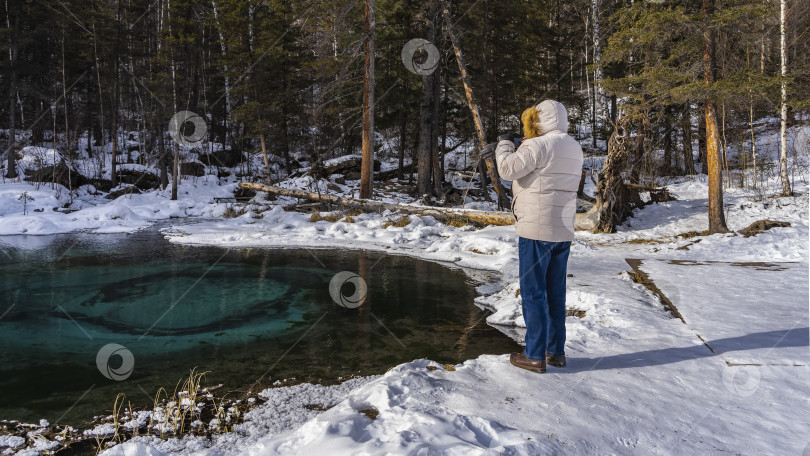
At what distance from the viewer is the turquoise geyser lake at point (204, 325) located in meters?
4.18

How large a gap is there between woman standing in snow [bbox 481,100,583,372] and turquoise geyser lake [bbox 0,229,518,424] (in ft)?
3.96

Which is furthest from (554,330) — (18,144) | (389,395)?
(18,144)

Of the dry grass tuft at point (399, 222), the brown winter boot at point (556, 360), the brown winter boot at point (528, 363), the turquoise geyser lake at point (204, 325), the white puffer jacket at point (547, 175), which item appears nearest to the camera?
the white puffer jacket at point (547, 175)

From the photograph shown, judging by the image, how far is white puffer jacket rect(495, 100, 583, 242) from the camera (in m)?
3.43

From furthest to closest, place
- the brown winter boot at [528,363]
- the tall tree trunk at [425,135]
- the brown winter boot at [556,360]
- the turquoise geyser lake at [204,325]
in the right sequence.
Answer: the tall tree trunk at [425,135], the turquoise geyser lake at [204,325], the brown winter boot at [556,360], the brown winter boot at [528,363]

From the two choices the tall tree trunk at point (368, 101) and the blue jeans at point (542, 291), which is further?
the tall tree trunk at point (368, 101)

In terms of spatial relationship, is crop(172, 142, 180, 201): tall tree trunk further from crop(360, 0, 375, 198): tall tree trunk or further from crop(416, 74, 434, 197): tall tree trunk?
crop(416, 74, 434, 197): tall tree trunk

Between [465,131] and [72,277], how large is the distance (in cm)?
2005

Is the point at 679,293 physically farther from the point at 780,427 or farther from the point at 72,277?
the point at 72,277

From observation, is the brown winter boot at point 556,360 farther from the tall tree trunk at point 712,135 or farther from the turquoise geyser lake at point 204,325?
the tall tree trunk at point 712,135

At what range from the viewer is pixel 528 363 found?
11.7 ft

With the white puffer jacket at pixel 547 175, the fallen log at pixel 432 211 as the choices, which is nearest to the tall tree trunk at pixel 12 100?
the fallen log at pixel 432 211

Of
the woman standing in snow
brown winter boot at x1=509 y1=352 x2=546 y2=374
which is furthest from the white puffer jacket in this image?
brown winter boot at x1=509 y1=352 x2=546 y2=374

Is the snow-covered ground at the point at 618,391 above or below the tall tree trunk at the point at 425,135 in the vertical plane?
below
